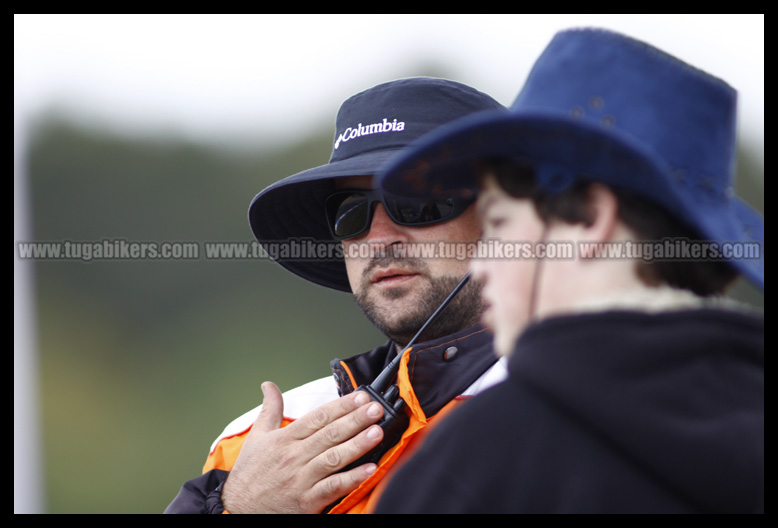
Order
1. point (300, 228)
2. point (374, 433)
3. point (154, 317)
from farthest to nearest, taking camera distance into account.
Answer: point (154, 317) < point (300, 228) < point (374, 433)

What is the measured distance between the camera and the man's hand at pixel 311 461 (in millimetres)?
2053

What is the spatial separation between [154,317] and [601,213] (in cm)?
1168

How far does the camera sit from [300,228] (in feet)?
9.91

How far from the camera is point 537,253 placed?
1154mm

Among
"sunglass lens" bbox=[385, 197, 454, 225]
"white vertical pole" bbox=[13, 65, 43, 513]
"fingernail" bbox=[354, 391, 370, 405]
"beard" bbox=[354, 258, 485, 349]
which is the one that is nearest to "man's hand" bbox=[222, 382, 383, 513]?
"fingernail" bbox=[354, 391, 370, 405]

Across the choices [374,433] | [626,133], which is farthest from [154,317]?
[626,133]

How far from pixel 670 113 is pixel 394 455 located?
1.23 m

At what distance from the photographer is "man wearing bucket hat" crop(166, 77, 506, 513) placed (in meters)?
2.09

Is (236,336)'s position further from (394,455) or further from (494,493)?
(494,493)

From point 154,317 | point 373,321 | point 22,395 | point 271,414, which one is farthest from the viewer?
point 154,317

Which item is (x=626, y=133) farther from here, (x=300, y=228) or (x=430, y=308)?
(x=300, y=228)

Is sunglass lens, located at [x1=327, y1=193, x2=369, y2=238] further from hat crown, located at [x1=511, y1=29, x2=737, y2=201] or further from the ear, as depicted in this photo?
the ear

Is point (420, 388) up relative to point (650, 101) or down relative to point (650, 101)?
down

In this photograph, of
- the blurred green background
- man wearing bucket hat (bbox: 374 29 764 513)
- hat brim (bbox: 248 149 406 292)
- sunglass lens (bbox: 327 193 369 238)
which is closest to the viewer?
man wearing bucket hat (bbox: 374 29 764 513)
